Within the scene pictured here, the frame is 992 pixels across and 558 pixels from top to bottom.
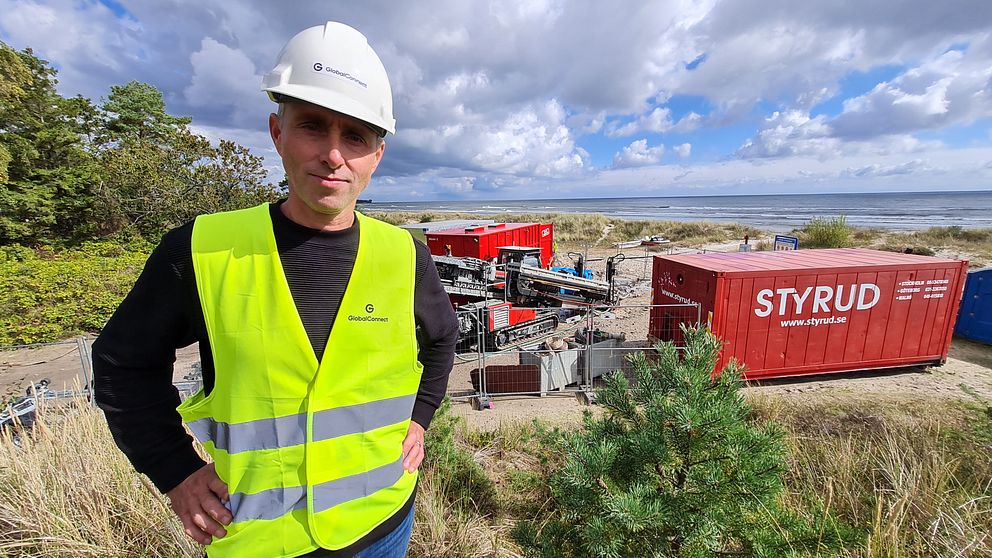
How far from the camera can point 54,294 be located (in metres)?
11.2

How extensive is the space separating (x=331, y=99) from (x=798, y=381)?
10.6 m

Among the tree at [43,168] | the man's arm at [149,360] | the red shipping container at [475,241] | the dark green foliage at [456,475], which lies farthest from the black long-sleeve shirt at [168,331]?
the tree at [43,168]

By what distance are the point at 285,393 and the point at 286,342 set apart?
0.54 ft

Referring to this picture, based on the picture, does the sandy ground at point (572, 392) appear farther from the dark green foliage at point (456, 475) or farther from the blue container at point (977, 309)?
the dark green foliage at point (456, 475)

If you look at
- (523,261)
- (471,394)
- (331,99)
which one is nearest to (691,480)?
(331,99)

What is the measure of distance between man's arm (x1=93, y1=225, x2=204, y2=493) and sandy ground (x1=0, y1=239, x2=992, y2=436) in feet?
18.4

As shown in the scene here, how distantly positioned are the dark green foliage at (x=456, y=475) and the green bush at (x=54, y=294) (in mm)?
12319

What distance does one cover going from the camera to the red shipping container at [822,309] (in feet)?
25.4

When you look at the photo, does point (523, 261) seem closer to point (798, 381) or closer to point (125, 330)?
point (798, 381)

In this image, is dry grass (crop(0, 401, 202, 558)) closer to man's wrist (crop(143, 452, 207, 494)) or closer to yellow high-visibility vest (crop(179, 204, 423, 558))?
man's wrist (crop(143, 452, 207, 494))

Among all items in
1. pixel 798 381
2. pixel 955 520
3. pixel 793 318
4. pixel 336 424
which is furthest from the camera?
pixel 798 381

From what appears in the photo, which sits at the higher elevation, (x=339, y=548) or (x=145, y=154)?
(x=145, y=154)

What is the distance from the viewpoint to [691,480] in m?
1.94

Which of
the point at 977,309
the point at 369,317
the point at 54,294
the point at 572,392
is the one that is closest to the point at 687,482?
the point at 369,317
